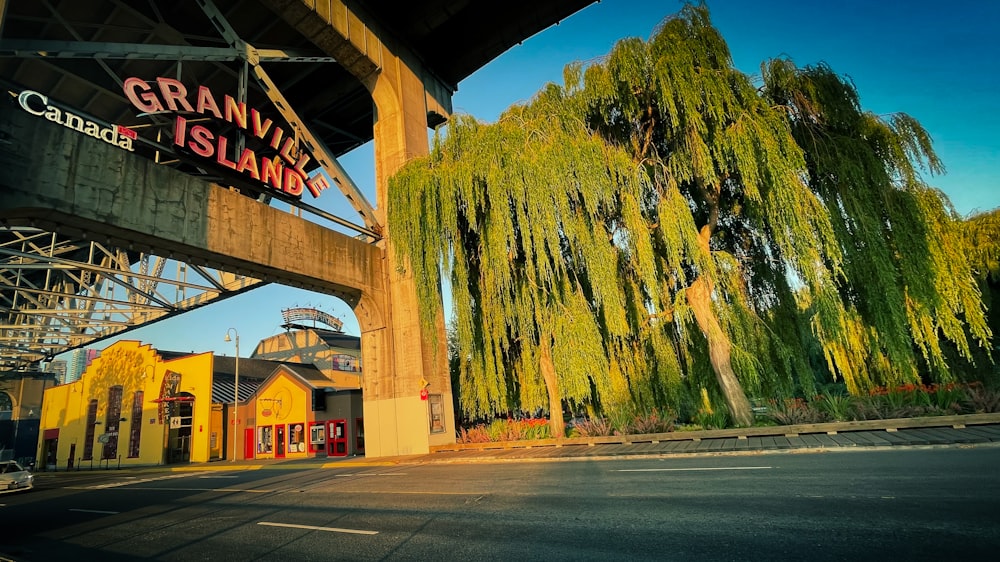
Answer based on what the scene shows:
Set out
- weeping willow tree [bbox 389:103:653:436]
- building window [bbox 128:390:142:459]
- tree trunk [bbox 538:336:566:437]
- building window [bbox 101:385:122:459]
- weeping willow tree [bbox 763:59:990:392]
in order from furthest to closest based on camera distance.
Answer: building window [bbox 101:385:122:459], building window [bbox 128:390:142:459], tree trunk [bbox 538:336:566:437], weeping willow tree [bbox 389:103:653:436], weeping willow tree [bbox 763:59:990:392]

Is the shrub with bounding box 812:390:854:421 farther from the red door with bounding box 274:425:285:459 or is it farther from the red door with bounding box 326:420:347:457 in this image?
the red door with bounding box 274:425:285:459

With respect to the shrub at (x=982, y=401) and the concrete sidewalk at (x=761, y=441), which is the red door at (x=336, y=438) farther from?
the shrub at (x=982, y=401)

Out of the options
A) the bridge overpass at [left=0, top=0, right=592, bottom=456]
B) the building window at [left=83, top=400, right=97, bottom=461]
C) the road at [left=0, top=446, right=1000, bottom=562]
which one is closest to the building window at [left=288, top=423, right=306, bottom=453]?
the bridge overpass at [left=0, top=0, right=592, bottom=456]

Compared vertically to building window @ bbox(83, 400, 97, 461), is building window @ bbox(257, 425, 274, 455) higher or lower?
lower

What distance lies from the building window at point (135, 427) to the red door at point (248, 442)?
11.1 metres

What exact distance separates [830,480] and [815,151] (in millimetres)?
10756

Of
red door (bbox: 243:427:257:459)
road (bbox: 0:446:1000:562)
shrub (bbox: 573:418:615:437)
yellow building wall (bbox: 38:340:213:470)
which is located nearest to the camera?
road (bbox: 0:446:1000:562)

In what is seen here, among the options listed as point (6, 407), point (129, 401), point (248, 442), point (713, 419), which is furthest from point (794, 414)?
point (6, 407)

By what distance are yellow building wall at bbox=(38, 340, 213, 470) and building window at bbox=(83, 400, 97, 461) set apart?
364 millimetres

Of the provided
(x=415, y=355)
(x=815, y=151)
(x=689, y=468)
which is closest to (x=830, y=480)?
(x=689, y=468)

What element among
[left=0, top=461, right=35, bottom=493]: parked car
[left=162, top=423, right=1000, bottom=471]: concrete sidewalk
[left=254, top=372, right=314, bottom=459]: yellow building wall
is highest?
[left=254, top=372, right=314, bottom=459]: yellow building wall

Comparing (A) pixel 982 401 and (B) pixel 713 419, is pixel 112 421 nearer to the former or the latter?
(B) pixel 713 419

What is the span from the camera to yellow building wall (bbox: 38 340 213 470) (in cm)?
3694

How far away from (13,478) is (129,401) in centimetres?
2421
